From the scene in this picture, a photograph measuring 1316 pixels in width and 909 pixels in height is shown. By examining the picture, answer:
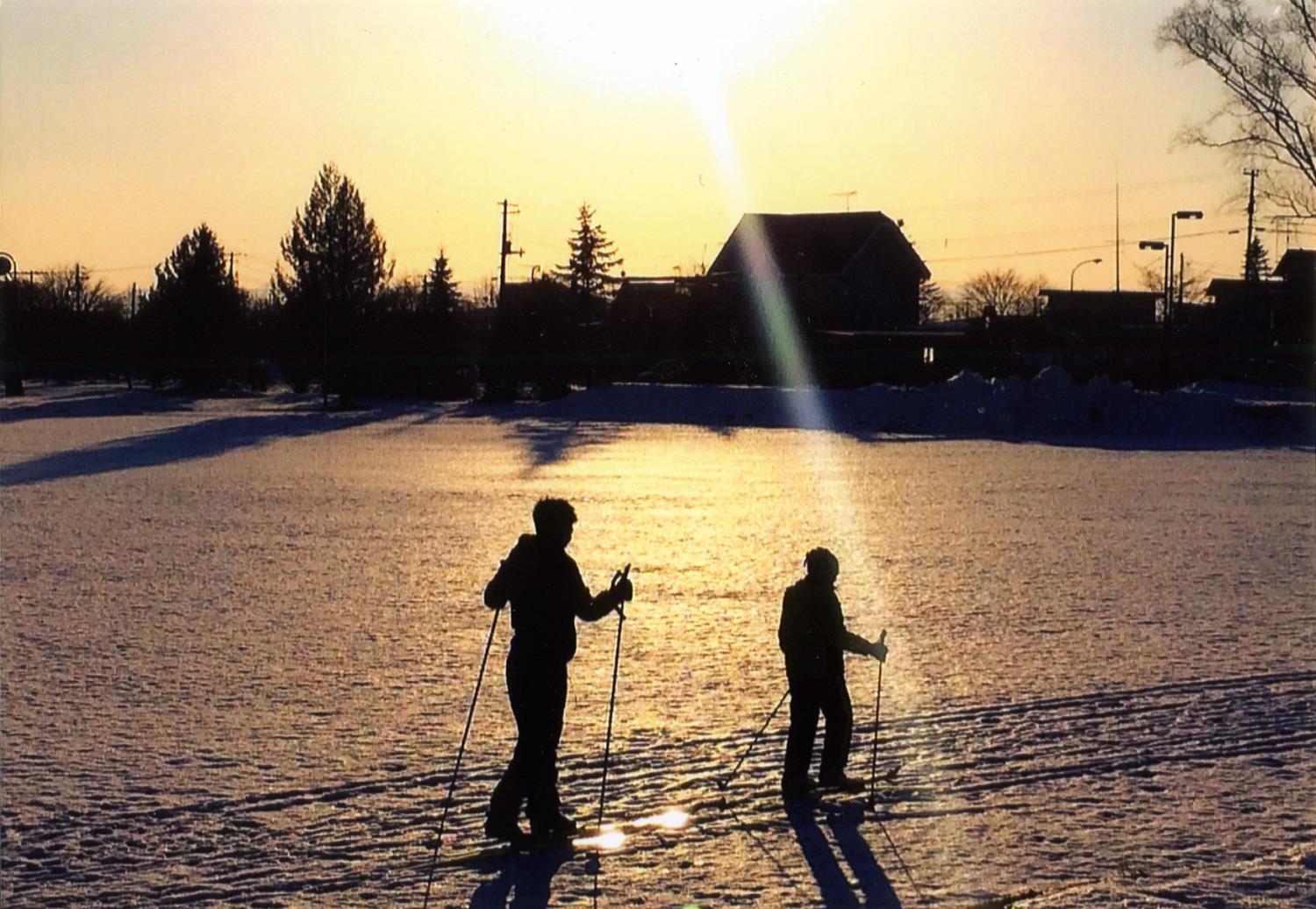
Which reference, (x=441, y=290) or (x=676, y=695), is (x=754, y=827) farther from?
(x=441, y=290)

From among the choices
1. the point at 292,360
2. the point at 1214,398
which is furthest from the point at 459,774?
the point at 292,360

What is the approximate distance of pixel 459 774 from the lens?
902cm

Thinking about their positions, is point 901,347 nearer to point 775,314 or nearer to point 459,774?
point 775,314

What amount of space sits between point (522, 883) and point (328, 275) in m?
75.1

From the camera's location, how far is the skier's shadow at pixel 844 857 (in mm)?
6867

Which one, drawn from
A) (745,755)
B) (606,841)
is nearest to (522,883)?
(606,841)

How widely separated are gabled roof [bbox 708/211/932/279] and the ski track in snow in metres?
72.7

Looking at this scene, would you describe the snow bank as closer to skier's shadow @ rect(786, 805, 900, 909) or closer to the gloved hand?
skier's shadow @ rect(786, 805, 900, 909)

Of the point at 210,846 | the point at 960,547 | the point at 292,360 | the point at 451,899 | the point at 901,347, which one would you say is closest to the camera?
the point at 451,899

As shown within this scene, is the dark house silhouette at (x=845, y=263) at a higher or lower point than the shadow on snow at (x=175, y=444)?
higher

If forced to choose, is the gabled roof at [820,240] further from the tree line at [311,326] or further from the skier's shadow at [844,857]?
the skier's shadow at [844,857]

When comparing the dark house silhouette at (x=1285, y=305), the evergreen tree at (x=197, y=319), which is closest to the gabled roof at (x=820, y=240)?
the dark house silhouette at (x=1285, y=305)

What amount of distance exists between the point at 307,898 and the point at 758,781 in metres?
2.73

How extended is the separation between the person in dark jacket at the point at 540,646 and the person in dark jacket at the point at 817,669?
4.00 feet
